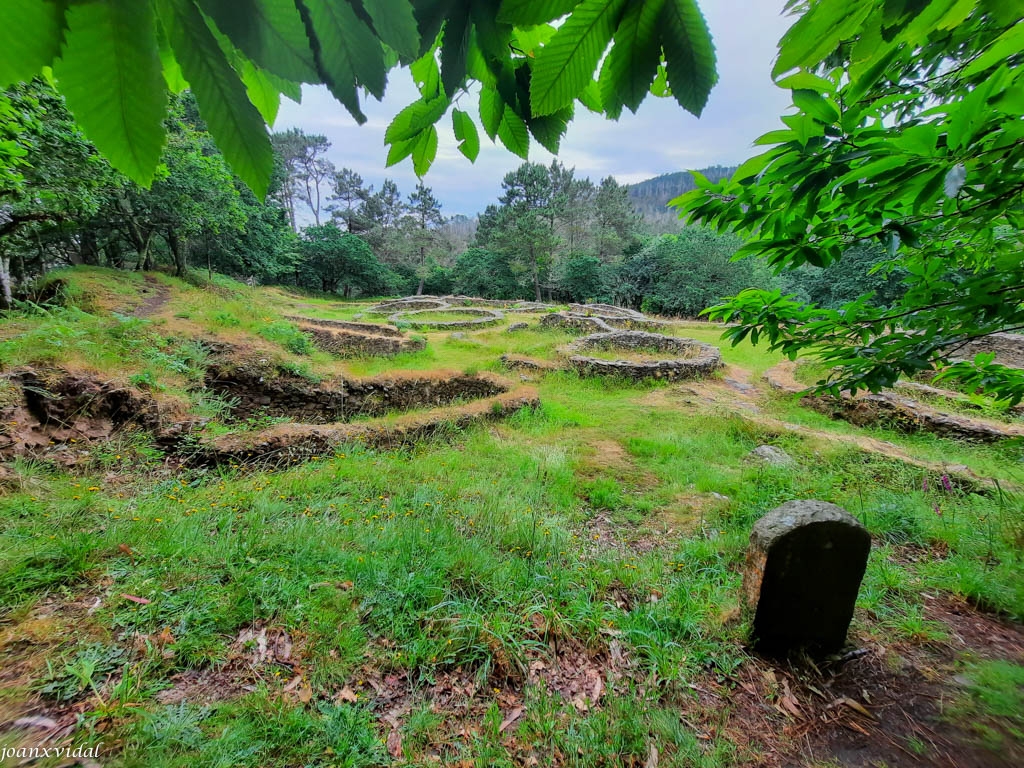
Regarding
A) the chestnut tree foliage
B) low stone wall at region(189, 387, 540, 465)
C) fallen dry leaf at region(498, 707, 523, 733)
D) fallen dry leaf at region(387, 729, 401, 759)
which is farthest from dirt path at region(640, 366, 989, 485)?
fallen dry leaf at region(387, 729, 401, 759)

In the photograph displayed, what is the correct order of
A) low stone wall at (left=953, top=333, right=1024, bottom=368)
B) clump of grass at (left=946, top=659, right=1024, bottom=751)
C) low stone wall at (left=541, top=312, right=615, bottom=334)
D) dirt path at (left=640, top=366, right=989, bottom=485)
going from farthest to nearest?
1. low stone wall at (left=541, top=312, right=615, bottom=334)
2. low stone wall at (left=953, top=333, right=1024, bottom=368)
3. dirt path at (left=640, top=366, right=989, bottom=485)
4. clump of grass at (left=946, top=659, right=1024, bottom=751)

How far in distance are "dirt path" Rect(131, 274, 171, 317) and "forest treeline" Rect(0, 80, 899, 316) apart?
192 cm

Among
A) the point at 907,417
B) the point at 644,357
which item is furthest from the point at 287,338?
the point at 907,417

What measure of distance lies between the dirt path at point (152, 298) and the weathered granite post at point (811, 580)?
11.7 metres

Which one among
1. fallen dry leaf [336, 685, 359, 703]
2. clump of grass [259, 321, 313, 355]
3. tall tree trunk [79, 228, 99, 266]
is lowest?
fallen dry leaf [336, 685, 359, 703]

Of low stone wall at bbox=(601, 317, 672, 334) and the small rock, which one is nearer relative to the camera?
the small rock

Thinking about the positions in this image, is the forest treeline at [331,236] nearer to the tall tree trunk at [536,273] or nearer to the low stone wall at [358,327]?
the tall tree trunk at [536,273]

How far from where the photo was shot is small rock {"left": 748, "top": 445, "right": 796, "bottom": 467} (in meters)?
4.82

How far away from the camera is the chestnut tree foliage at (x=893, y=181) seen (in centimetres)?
75

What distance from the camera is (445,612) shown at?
2.12m

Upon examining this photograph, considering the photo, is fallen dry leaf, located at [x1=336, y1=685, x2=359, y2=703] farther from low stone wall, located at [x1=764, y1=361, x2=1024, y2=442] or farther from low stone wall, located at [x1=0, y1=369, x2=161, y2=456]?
low stone wall, located at [x1=764, y1=361, x2=1024, y2=442]

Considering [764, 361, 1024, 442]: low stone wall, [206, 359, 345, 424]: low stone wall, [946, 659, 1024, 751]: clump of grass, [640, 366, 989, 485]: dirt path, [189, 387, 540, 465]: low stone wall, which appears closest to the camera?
[946, 659, 1024, 751]: clump of grass

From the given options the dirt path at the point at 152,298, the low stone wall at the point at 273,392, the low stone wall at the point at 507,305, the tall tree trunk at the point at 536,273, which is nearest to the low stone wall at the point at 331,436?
the low stone wall at the point at 273,392

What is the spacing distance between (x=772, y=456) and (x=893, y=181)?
16.1ft
